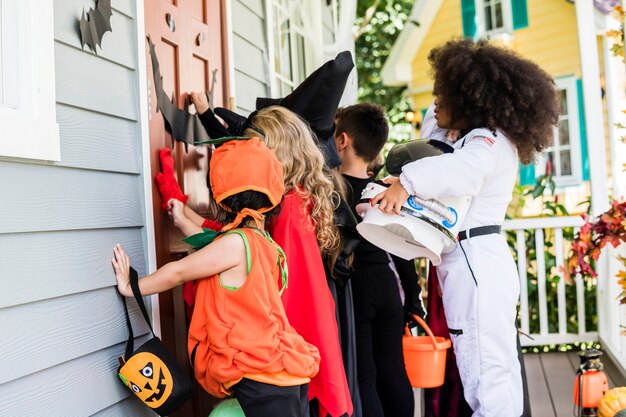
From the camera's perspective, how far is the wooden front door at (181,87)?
2.42 m

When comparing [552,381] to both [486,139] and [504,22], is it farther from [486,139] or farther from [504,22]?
[504,22]

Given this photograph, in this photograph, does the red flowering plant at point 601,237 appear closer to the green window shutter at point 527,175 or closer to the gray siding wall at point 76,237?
the gray siding wall at point 76,237

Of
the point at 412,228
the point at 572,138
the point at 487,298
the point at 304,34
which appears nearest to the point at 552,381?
the point at 487,298

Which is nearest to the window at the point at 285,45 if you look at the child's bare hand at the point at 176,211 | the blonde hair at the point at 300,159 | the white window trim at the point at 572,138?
the blonde hair at the point at 300,159

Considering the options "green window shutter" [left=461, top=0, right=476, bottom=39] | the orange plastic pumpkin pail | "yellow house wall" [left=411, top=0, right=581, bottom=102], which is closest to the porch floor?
the orange plastic pumpkin pail

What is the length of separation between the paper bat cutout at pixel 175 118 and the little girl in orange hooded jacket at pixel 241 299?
0.53 metres

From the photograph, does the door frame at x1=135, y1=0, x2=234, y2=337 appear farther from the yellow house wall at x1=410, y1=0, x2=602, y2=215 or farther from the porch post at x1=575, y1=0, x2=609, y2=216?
the yellow house wall at x1=410, y1=0, x2=602, y2=215

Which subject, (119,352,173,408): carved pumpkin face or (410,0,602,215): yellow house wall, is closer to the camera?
(119,352,173,408): carved pumpkin face

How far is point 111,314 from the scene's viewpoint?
6.56 feet

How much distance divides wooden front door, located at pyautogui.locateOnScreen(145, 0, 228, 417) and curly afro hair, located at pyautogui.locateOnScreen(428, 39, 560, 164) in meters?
1.04

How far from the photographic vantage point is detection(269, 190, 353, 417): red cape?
2330mm

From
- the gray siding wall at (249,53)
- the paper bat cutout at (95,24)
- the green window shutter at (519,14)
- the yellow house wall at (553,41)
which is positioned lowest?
the paper bat cutout at (95,24)

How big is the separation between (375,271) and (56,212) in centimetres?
152

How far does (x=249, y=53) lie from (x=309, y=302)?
5.43ft
